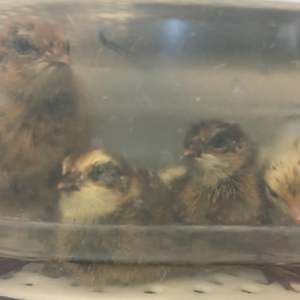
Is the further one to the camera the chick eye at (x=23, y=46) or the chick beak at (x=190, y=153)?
the chick eye at (x=23, y=46)

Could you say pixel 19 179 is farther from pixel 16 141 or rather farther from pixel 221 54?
pixel 221 54

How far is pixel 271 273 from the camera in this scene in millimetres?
497

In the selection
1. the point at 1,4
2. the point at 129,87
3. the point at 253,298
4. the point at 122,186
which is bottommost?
the point at 253,298

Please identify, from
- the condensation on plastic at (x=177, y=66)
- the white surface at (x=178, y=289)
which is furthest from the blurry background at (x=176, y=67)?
the white surface at (x=178, y=289)

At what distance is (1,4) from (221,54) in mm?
372

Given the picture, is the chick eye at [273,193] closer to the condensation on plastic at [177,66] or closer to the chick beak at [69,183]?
the condensation on plastic at [177,66]

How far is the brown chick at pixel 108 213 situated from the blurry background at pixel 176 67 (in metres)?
0.03

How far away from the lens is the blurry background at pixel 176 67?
1.90 ft

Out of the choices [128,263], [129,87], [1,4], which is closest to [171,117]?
[129,87]

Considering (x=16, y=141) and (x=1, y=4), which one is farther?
(x=1, y=4)

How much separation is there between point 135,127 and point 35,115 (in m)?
0.15

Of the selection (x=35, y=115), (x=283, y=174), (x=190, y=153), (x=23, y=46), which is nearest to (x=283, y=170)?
(x=283, y=174)

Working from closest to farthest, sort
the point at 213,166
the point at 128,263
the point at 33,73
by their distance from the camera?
the point at 128,263 → the point at 213,166 → the point at 33,73

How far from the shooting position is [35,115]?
2.06 feet
